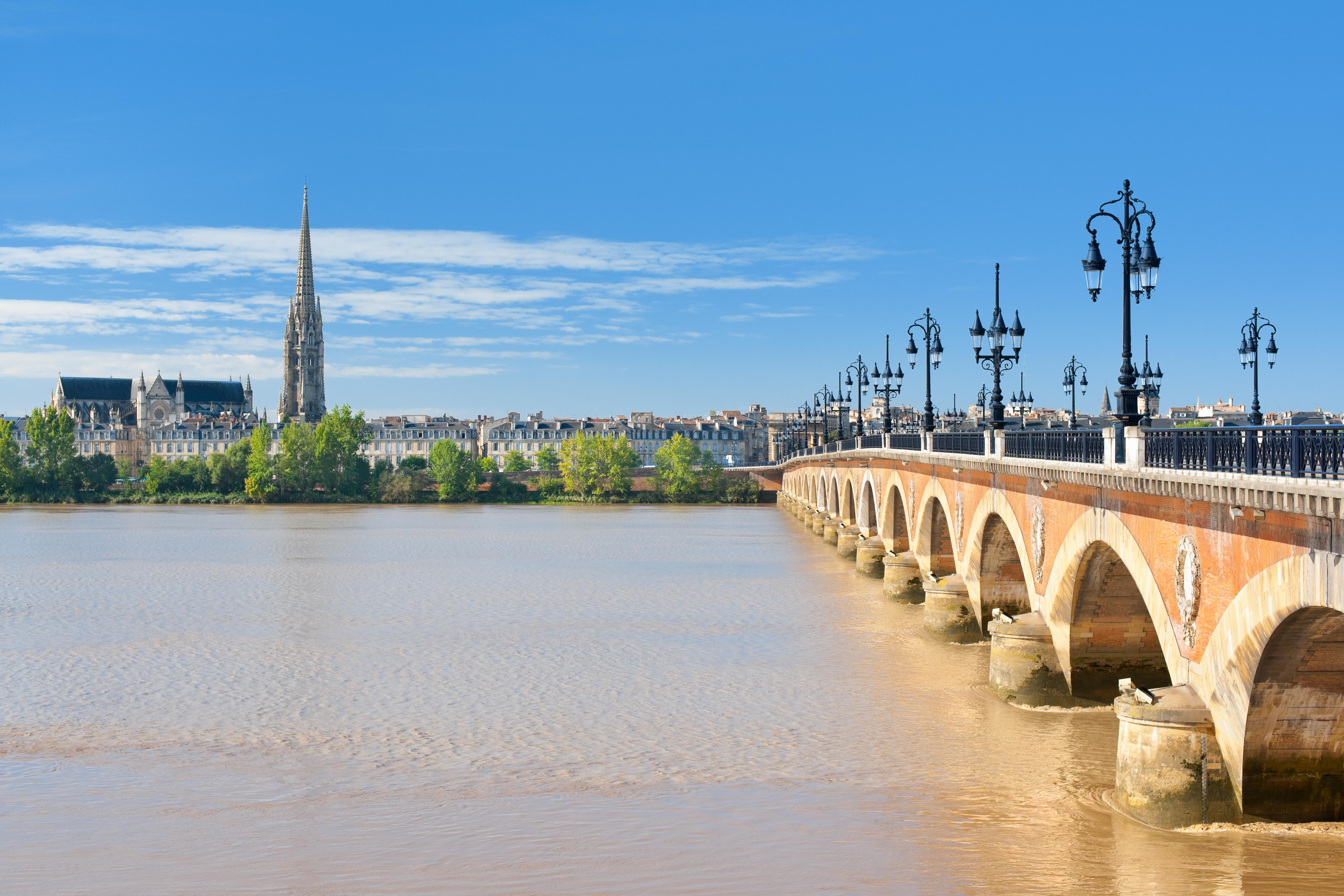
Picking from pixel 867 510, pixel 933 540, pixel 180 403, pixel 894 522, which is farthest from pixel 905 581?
pixel 180 403

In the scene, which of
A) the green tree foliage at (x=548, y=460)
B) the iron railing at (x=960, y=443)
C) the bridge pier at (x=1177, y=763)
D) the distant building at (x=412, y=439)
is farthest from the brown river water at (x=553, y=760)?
the distant building at (x=412, y=439)

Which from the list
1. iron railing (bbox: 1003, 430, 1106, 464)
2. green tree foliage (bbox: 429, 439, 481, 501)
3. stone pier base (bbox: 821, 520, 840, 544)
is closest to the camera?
iron railing (bbox: 1003, 430, 1106, 464)

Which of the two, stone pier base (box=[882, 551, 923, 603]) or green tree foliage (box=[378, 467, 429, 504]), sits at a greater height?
green tree foliage (box=[378, 467, 429, 504])

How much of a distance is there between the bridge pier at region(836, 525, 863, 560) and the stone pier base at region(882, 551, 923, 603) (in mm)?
10643

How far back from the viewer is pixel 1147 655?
1909cm

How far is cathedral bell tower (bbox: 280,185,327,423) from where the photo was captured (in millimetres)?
167250

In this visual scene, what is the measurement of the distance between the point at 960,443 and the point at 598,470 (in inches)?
3117

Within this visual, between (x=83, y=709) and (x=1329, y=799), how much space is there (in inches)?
678

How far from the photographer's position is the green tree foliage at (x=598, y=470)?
104 meters

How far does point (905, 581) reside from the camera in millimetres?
33781

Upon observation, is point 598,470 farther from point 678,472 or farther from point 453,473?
point 453,473

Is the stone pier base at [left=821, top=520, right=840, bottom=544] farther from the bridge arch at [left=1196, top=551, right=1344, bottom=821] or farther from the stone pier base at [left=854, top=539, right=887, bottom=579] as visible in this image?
the bridge arch at [left=1196, top=551, right=1344, bottom=821]

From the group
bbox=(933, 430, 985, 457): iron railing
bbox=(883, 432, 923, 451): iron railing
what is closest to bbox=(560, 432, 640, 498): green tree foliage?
bbox=(883, 432, 923, 451): iron railing

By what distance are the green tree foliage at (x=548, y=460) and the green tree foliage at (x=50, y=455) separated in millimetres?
39741
